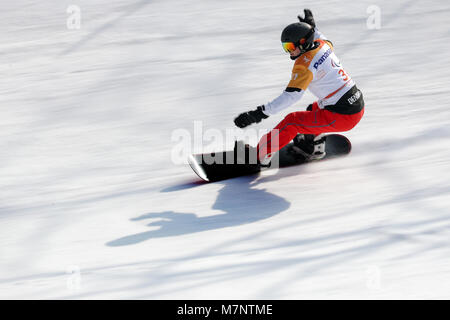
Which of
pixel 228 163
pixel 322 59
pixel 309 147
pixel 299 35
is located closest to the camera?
pixel 299 35

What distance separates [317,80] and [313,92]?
4.8 inches

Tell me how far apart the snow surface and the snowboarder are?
1.14ft

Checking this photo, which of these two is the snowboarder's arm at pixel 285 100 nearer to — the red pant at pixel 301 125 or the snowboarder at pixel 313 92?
the snowboarder at pixel 313 92

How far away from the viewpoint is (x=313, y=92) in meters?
4.46

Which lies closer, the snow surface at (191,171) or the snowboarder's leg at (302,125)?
the snow surface at (191,171)

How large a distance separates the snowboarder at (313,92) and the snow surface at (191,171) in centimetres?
35

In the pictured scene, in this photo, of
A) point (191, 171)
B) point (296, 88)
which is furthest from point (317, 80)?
point (191, 171)

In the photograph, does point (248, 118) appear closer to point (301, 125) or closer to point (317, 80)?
point (301, 125)

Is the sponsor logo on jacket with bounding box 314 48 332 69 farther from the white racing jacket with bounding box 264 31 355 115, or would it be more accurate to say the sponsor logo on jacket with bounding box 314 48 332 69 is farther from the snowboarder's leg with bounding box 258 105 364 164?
the snowboarder's leg with bounding box 258 105 364 164

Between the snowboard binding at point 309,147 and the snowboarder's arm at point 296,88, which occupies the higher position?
the snowboarder's arm at point 296,88

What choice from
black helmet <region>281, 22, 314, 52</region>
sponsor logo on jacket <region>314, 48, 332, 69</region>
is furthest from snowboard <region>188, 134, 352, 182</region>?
black helmet <region>281, 22, 314, 52</region>

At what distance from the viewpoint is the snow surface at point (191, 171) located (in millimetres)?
3467

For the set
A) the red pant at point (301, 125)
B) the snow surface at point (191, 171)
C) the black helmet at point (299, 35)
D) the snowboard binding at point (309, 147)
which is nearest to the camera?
the snow surface at point (191, 171)

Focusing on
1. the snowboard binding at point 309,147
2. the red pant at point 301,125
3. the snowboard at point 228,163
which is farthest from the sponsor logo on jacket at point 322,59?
the snowboard at point 228,163
